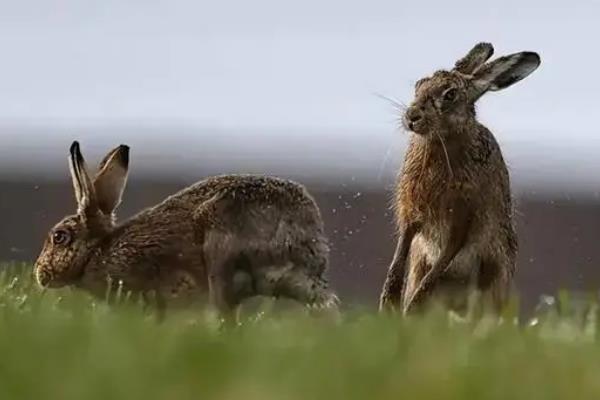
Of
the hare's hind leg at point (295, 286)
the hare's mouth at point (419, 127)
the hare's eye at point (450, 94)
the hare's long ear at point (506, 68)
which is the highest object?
the hare's long ear at point (506, 68)

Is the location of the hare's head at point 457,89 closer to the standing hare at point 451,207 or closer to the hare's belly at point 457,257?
the standing hare at point 451,207

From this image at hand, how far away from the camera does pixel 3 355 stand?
414cm

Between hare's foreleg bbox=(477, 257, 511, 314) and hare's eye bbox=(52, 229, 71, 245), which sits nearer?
hare's foreleg bbox=(477, 257, 511, 314)

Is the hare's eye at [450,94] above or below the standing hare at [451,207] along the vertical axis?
above

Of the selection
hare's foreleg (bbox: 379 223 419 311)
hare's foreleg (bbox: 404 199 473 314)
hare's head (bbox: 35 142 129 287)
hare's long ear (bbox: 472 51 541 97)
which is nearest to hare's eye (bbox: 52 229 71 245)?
hare's head (bbox: 35 142 129 287)

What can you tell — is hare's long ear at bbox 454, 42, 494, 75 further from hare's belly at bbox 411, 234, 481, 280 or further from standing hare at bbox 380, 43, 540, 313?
hare's belly at bbox 411, 234, 481, 280

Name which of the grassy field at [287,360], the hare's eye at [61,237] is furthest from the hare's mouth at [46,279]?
the grassy field at [287,360]

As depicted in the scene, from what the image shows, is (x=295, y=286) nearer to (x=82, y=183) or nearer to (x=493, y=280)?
(x=493, y=280)

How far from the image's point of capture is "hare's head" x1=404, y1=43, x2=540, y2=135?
843cm

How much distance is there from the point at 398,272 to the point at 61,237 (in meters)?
1.81

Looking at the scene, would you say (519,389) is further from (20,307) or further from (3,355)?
(20,307)

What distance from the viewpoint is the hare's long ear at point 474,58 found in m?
8.96

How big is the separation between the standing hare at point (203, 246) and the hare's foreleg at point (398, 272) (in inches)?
14.3

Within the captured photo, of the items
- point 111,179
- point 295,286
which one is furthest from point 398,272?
point 111,179
